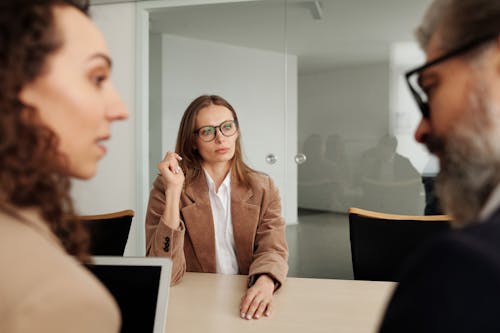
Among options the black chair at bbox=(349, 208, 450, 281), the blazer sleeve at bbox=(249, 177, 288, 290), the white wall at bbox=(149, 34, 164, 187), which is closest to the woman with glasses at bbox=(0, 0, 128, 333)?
the blazer sleeve at bbox=(249, 177, 288, 290)

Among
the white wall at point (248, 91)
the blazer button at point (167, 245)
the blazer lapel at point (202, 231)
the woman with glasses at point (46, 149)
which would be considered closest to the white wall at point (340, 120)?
the white wall at point (248, 91)

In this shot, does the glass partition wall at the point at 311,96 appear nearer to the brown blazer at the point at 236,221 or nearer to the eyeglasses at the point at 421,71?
the brown blazer at the point at 236,221

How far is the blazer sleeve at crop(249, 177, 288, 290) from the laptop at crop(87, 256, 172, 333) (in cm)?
55

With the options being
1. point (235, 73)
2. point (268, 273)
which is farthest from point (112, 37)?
point (268, 273)

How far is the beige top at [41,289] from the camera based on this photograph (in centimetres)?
43

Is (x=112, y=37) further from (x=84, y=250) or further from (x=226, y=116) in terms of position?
(x=84, y=250)

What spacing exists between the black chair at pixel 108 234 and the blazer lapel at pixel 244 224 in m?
0.53

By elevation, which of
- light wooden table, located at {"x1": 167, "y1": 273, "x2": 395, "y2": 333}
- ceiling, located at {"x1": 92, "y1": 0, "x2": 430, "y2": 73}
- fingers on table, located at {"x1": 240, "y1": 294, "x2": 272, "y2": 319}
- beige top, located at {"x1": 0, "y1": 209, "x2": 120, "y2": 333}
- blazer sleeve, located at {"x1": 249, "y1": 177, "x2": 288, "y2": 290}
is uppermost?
ceiling, located at {"x1": 92, "y1": 0, "x2": 430, "y2": 73}

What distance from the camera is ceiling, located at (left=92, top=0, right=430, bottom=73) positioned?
3146 millimetres

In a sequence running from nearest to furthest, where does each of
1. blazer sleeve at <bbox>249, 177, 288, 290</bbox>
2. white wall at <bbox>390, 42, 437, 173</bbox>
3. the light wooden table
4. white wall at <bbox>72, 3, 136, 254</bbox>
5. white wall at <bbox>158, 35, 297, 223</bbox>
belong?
the light wooden table
blazer sleeve at <bbox>249, 177, 288, 290</bbox>
white wall at <bbox>390, 42, 437, 173</bbox>
white wall at <bbox>158, 35, 297, 223</bbox>
white wall at <bbox>72, 3, 136, 254</bbox>

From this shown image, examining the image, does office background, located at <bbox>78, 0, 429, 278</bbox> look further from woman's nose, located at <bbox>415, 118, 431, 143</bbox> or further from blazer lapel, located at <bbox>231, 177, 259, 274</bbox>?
woman's nose, located at <bbox>415, 118, 431, 143</bbox>

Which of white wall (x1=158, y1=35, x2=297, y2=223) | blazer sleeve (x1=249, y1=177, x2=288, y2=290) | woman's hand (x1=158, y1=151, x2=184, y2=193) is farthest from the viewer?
white wall (x1=158, y1=35, x2=297, y2=223)

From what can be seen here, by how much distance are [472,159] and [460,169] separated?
3 cm

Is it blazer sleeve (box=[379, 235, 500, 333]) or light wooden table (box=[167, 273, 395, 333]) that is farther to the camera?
light wooden table (box=[167, 273, 395, 333])
